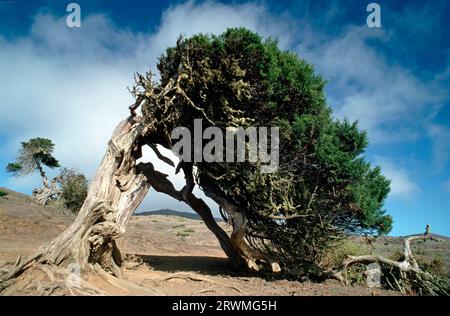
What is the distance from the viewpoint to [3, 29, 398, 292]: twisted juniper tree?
10.4 meters

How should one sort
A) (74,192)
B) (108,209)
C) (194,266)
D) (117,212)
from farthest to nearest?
(74,192)
(194,266)
(117,212)
(108,209)

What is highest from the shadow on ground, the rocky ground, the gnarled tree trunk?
the gnarled tree trunk

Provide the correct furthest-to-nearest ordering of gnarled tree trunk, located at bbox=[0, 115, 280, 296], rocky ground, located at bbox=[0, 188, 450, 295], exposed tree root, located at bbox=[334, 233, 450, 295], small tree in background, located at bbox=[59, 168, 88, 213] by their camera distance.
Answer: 1. small tree in background, located at bbox=[59, 168, 88, 213]
2. exposed tree root, located at bbox=[334, 233, 450, 295]
3. rocky ground, located at bbox=[0, 188, 450, 295]
4. gnarled tree trunk, located at bbox=[0, 115, 280, 296]

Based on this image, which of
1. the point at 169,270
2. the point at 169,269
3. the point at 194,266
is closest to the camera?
the point at 169,270

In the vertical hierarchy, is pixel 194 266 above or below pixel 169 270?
below

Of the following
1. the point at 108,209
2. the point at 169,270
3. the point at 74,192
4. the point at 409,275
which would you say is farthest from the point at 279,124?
the point at 74,192

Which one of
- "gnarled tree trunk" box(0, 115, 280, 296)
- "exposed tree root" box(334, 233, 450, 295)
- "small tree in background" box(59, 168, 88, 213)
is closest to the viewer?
"gnarled tree trunk" box(0, 115, 280, 296)

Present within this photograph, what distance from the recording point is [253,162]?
10.6 m

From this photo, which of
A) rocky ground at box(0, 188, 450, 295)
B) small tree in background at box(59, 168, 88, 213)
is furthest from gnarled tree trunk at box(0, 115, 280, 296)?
small tree in background at box(59, 168, 88, 213)

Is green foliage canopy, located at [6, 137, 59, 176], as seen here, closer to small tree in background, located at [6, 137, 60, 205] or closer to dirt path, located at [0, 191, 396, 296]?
small tree in background, located at [6, 137, 60, 205]

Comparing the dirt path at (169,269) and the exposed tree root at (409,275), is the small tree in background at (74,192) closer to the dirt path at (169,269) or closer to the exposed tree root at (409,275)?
the dirt path at (169,269)

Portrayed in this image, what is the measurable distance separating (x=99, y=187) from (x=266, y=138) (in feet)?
19.7

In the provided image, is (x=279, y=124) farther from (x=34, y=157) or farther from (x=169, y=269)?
(x=34, y=157)
